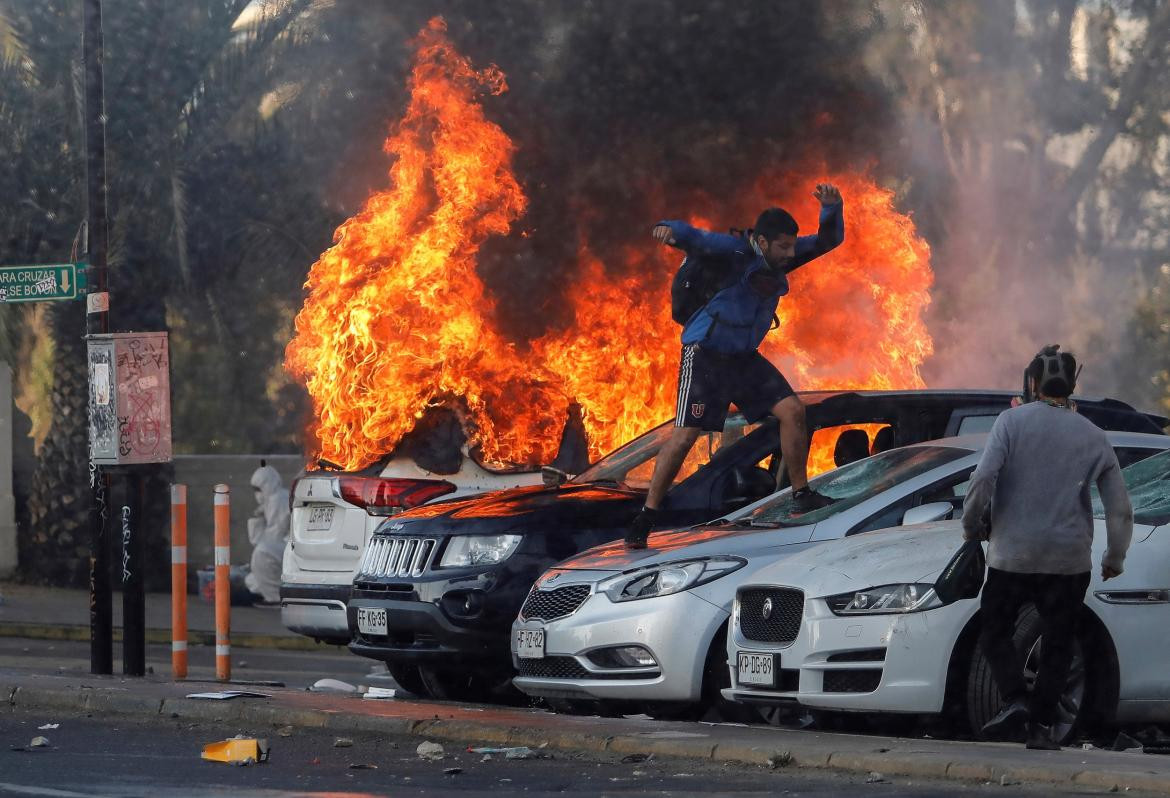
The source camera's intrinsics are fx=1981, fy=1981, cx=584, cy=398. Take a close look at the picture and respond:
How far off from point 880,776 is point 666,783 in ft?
2.73

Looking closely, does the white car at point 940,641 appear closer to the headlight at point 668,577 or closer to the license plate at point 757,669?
the license plate at point 757,669

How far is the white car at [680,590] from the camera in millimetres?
9383

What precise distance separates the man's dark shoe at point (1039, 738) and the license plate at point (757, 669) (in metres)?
1.26

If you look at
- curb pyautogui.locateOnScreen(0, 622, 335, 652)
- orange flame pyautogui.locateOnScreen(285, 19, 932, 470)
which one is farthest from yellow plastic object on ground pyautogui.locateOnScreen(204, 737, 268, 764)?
curb pyautogui.locateOnScreen(0, 622, 335, 652)

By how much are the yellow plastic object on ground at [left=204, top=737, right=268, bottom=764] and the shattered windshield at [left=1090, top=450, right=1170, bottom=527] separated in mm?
3842

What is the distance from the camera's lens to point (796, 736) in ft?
28.4

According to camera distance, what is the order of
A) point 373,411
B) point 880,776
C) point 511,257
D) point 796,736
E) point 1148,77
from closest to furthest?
point 880,776
point 796,736
point 373,411
point 511,257
point 1148,77

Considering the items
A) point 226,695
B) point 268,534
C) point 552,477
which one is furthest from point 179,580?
point 268,534

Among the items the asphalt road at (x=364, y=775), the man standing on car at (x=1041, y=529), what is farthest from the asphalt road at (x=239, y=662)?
the man standing on car at (x=1041, y=529)

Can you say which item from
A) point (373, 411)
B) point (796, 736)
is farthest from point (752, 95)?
point (796, 736)

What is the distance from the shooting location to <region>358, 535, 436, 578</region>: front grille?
11.0 m

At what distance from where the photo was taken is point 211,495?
23.9 meters

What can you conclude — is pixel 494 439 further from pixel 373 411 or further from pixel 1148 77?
pixel 1148 77

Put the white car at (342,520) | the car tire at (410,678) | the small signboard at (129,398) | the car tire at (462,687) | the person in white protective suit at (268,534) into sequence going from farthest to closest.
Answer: the person in white protective suit at (268,534), the small signboard at (129,398), the white car at (342,520), the car tire at (410,678), the car tire at (462,687)
